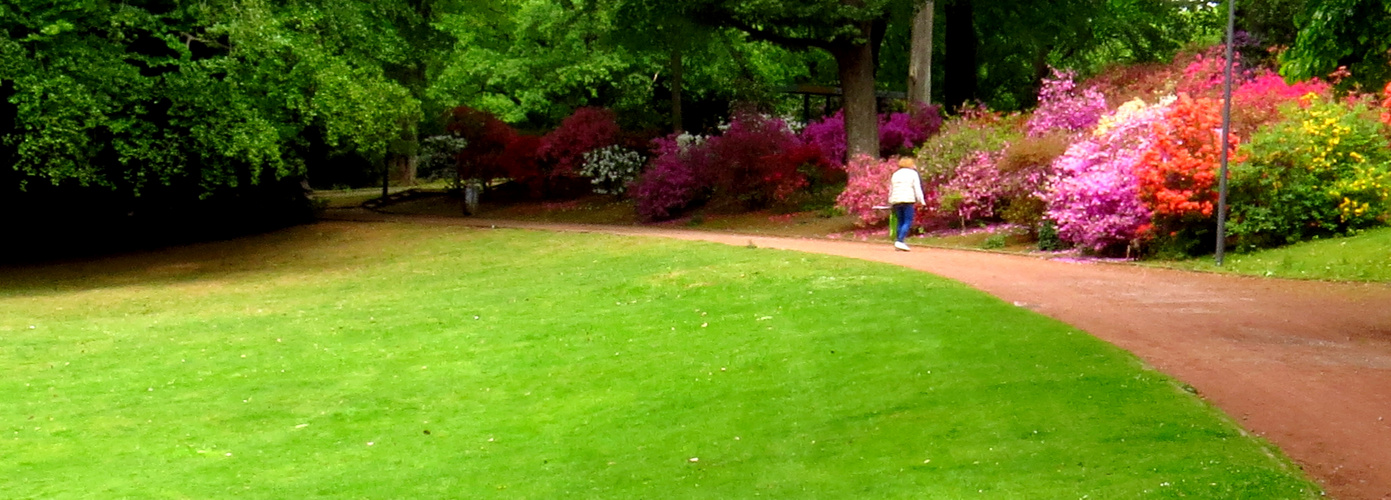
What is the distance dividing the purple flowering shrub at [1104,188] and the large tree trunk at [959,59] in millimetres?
12839

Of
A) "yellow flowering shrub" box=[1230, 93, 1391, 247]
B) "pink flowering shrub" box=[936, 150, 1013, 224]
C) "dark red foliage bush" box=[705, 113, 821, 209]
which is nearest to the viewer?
"yellow flowering shrub" box=[1230, 93, 1391, 247]

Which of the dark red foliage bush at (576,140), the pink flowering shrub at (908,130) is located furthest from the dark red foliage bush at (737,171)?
the dark red foliage bush at (576,140)

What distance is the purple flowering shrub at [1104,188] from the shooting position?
17.1 m

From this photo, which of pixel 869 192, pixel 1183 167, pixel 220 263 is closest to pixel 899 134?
pixel 869 192

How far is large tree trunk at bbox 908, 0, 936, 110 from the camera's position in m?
30.1

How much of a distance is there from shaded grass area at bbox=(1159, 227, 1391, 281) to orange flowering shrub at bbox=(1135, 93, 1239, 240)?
2.38 feet

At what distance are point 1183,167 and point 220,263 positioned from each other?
1746 cm

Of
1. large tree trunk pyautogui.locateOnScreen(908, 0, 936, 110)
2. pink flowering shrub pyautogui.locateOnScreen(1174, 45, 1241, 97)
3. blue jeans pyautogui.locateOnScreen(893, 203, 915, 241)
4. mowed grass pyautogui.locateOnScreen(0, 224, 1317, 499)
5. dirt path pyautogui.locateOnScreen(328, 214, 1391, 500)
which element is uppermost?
large tree trunk pyautogui.locateOnScreen(908, 0, 936, 110)

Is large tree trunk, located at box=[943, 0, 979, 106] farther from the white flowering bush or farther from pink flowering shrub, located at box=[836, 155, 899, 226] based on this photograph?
pink flowering shrub, located at box=[836, 155, 899, 226]

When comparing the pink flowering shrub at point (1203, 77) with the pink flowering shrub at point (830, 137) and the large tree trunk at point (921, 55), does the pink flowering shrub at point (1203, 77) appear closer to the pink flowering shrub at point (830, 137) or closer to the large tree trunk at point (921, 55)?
the large tree trunk at point (921, 55)

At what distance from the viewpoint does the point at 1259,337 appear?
1065 cm

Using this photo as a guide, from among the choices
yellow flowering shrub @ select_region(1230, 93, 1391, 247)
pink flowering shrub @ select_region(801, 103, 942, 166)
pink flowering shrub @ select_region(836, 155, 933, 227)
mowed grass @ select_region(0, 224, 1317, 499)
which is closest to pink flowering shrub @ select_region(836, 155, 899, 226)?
pink flowering shrub @ select_region(836, 155, 933, 227)

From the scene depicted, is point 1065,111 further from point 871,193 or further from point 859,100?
point 859,100

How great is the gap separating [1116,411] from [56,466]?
7.02m
